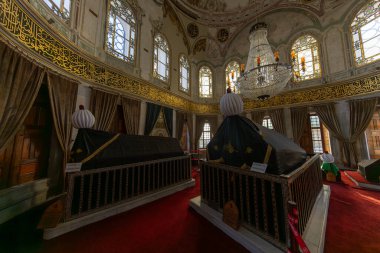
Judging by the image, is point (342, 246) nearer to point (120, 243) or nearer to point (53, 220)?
point (120, 243)

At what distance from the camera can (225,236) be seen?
5.39 feet

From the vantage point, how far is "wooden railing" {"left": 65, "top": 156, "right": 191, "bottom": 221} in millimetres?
1940

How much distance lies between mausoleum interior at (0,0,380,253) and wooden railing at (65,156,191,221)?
2 centimetres

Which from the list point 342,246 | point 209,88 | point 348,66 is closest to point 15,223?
point 342,246

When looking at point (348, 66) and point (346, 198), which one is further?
point (348, 66)

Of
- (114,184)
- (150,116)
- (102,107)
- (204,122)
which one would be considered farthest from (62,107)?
(204,122)

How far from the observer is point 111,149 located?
2.42m

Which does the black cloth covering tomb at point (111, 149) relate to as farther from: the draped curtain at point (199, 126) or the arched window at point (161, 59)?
the draped curtain at point (199, 126)

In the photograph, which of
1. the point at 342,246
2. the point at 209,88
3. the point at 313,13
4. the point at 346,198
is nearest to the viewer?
the point at 342,246

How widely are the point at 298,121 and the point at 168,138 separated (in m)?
6.56

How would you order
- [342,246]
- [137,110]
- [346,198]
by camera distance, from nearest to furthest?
[342,246] → [346,198] → [137,110]

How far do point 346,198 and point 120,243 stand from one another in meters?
4.15

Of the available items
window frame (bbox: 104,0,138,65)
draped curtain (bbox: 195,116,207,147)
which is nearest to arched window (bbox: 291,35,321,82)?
draped curtain (bbox: 195,116,207,147)

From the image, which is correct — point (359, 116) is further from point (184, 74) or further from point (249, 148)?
point (184, 74)
